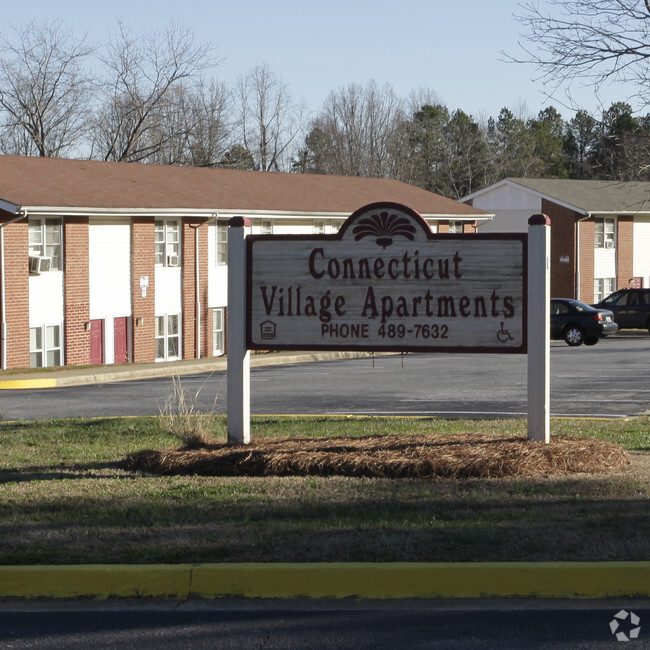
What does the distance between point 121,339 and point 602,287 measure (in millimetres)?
28553

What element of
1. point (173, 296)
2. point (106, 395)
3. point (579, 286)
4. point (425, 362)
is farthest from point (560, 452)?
point (579, 286)

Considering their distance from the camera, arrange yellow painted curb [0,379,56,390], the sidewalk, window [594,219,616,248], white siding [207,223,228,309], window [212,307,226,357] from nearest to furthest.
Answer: yellow painted curb [0,379,56,390] → the sidewalk → white siding [207,223,228,309] → window [212,307,226,357] → window [594,219,616,248]

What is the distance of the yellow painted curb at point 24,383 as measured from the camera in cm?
2517

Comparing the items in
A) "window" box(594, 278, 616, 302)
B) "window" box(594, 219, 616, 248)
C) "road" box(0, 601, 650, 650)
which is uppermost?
"window" box(594, 219, 616, 248)

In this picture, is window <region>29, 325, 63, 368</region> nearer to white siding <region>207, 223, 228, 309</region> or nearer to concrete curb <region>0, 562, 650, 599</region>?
white siding <region>207, 223, 228, 309</region>

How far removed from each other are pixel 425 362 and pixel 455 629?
21861mm

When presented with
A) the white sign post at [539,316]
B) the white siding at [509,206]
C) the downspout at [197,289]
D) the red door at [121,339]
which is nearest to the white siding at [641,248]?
the white siding at [509,206]

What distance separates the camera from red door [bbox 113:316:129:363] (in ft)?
113

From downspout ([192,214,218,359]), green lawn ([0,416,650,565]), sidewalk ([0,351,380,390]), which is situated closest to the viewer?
green lawn ([0,416,650,565])

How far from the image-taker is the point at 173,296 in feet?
120

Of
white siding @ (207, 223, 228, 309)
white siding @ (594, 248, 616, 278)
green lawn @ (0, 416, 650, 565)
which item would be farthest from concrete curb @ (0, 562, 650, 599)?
white siding @ (594, 248, 616, 278)

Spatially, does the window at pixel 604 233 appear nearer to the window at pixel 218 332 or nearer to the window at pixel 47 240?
the window at pixel 218 332

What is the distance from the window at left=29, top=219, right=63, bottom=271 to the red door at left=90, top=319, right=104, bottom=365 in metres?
2.35

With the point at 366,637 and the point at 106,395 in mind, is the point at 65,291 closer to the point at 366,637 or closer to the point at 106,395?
the point at 106,395
